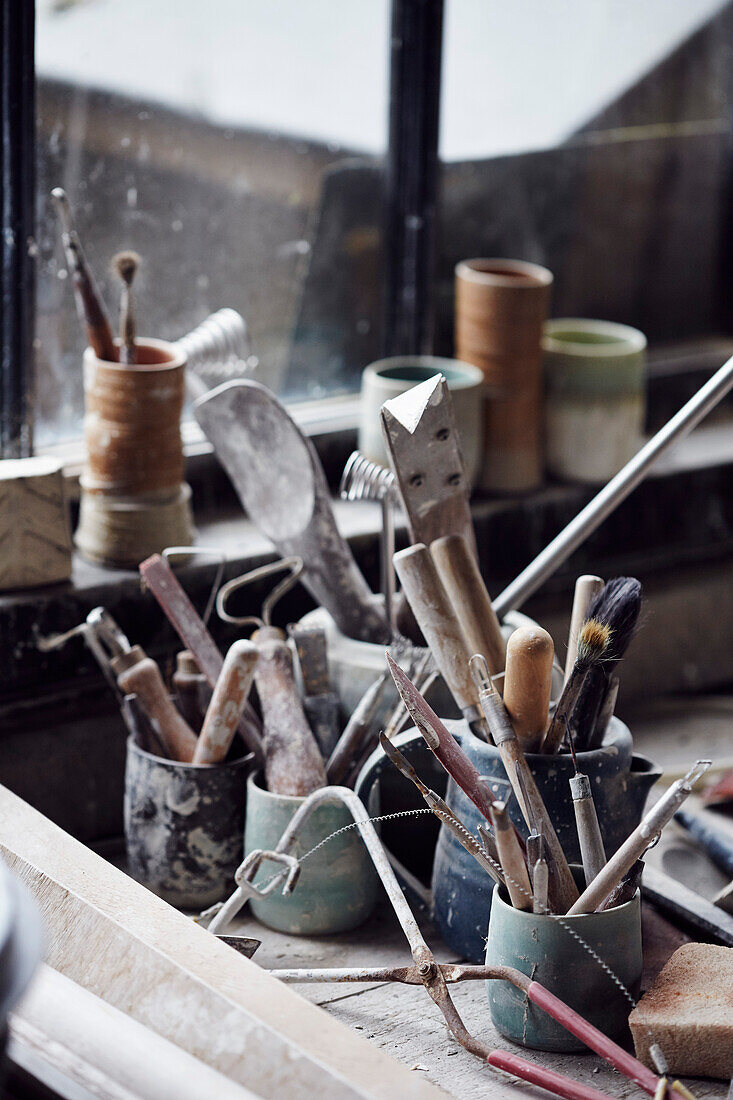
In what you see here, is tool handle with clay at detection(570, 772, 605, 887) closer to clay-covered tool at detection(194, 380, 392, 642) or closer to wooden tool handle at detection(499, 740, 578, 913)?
wooden tool handle at detection(499, 740, 578, 913)

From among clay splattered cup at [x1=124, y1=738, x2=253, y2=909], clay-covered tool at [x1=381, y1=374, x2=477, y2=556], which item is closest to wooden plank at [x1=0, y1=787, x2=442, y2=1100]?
clay splattered cup at [x1=124, y1=738, x2=253, y2=909]

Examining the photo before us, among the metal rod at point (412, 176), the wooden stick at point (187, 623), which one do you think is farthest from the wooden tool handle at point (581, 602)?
the metal rod at point (412, 176)

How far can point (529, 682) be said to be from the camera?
74 centimetres

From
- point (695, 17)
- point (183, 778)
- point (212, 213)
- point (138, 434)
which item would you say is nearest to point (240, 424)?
point (138, 434)

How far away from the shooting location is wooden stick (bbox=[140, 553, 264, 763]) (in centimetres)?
89

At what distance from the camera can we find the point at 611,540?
1402mm

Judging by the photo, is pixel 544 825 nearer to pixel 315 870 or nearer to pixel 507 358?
pixel 315 870

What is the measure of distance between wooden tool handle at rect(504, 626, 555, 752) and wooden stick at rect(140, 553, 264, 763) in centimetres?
21

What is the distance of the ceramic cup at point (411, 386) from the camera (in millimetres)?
1170

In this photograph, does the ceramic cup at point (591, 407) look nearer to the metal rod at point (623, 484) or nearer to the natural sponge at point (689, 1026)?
the metal rod at point (623, 484)

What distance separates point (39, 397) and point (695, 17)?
0.97 meters

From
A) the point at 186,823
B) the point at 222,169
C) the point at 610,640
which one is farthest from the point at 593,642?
the point at 222,169

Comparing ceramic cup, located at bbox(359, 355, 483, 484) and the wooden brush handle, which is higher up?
ceramic cup, located at bbox(359, 355, 483, 484)

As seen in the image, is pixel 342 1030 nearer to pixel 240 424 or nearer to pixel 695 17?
pixel 240 424
